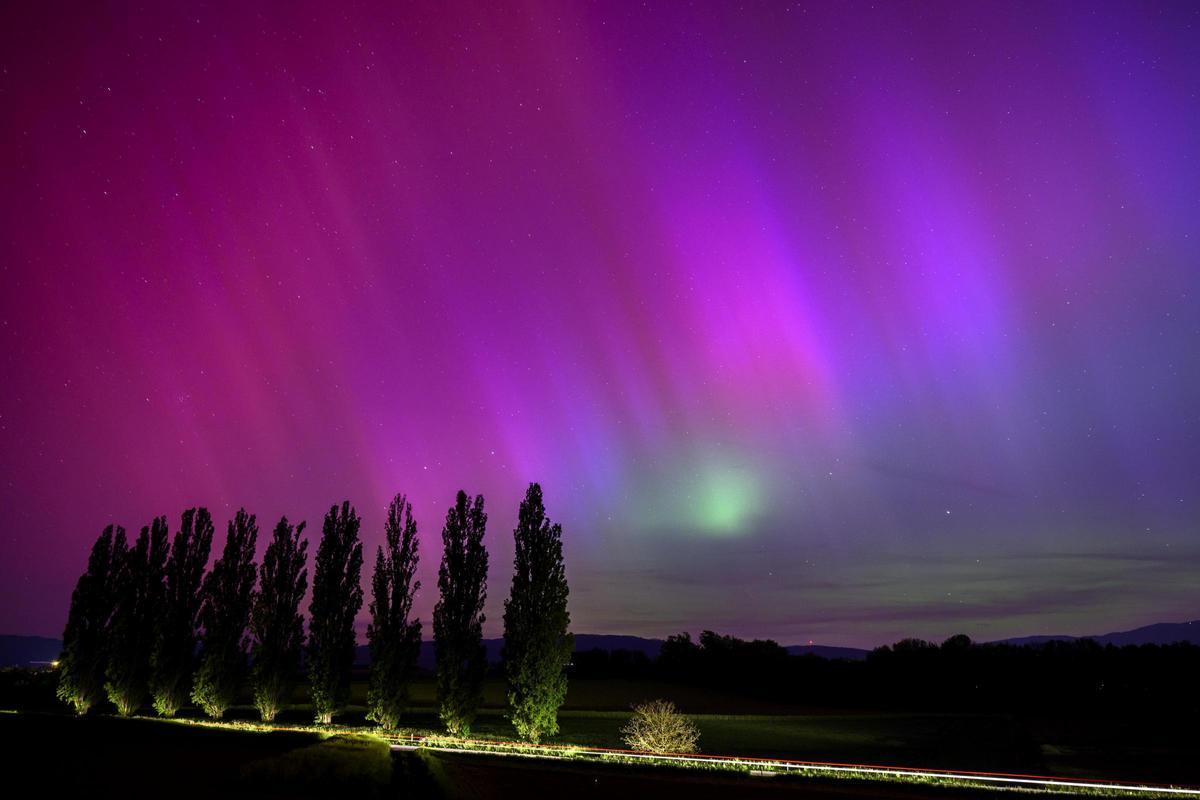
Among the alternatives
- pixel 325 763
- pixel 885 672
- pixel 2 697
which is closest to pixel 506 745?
pixel 325 763

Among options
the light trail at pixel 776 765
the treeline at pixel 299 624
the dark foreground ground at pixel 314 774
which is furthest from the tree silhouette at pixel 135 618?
the light trail at pixel 776 765

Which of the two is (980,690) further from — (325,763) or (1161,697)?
(325,763)

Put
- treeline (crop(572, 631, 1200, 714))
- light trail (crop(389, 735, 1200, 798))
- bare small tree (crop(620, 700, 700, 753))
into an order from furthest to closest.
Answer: treeline (crop(572, 631, 1200, 714))
bare small tree (crop(620, 700, 700, 753))
light trail (crop(389, 735, 1200, 798))

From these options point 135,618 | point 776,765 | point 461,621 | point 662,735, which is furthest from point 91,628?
point 776,765

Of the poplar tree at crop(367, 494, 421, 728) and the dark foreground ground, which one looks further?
the poplar tree at crop(367, 494, 421, 728)

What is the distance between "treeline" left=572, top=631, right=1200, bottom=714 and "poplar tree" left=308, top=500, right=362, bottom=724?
49237 millimetres

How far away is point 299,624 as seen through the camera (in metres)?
53.0

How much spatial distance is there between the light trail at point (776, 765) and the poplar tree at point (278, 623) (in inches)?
558

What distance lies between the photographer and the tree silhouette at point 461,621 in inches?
1662

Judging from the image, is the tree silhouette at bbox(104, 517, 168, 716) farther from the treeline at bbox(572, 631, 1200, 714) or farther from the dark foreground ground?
the treeline at bbox(572, 631, 1200, 714)

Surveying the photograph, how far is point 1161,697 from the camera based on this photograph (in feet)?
238

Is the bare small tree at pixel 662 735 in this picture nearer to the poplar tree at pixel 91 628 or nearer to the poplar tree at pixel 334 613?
A: the poplar tree at pixel 334 613

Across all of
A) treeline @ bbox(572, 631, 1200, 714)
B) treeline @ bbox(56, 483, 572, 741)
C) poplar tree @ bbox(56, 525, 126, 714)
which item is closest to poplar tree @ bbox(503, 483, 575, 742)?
treeline @ bbox(56, 483, 572, 741)

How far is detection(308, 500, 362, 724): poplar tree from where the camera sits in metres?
48.3
